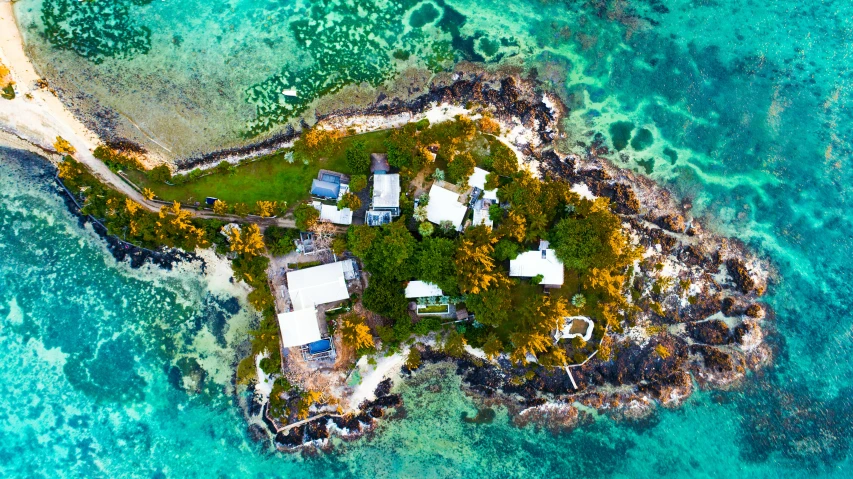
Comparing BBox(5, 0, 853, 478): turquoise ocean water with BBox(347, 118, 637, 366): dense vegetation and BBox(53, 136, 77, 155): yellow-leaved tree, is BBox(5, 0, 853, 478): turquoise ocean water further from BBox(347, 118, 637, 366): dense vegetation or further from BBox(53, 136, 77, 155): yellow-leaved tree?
BBox(347, 118, 637, 366): dense vegetation

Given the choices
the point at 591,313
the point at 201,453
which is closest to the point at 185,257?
the point at 201,453

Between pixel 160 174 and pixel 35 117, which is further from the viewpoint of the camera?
pixel 35 117

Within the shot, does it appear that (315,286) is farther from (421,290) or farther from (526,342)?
(526,342)

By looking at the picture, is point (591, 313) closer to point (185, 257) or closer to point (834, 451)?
point (834, 451)

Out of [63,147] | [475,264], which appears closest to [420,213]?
[475,264]

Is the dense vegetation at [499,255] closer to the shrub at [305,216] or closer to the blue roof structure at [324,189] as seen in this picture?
the shrub at [305,216]

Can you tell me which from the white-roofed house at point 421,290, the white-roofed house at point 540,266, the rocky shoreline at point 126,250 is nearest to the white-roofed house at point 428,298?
the white-roofed house at point 421,290

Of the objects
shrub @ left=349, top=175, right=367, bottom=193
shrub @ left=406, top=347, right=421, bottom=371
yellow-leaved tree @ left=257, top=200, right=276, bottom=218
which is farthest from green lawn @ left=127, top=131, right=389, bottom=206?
shrub @ left=406, top=347, right=421, bottom=371
